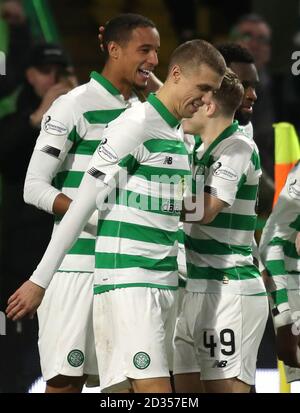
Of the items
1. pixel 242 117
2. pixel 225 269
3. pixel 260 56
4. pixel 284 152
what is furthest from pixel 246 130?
pixel 260 56

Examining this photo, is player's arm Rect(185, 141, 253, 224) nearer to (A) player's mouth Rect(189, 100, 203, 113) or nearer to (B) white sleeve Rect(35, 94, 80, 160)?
(A) player's mouth Rect(189, 100, 203, 113)

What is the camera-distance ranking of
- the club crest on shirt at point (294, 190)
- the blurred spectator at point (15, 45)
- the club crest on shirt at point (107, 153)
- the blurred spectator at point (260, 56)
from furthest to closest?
1. the blurred spectator at point (260, 56)
2. the blurred spectator at point (15, 45)
3. the club crest on shirt at point (294, 190)
4. the club crest on shirt at point (107, 153)

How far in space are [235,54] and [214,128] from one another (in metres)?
0.68

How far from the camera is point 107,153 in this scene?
481 cm

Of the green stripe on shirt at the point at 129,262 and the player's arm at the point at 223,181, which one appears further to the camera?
the player's arm at the point at 223,181

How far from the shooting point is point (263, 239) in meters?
5.75

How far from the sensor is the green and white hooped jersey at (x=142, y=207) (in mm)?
4828

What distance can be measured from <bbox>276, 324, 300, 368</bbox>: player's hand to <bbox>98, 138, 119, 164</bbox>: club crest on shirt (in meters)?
1.35

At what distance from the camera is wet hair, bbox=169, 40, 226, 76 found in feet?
16.3

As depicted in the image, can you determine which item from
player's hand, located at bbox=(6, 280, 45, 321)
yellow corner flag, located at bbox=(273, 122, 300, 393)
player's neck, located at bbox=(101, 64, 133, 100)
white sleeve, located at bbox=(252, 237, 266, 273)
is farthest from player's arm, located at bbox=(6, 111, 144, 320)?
yellow corner flag, located at bbox=(273, 122, 300, 393)

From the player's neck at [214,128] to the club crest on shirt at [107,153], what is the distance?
0.61 meters

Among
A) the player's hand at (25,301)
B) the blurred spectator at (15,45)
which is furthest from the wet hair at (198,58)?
the blurred spectator at (15,45)

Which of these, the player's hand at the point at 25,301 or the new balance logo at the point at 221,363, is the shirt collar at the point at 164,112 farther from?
the new balance logo at the point at 221,363

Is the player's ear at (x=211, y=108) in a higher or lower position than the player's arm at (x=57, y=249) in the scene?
higher
